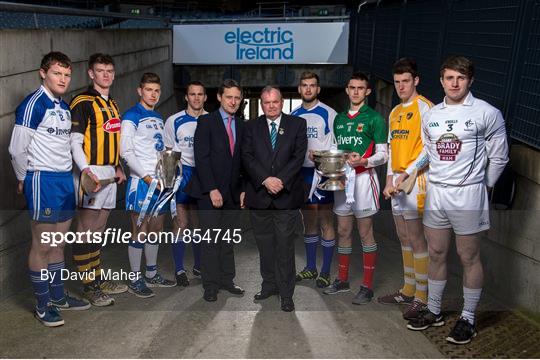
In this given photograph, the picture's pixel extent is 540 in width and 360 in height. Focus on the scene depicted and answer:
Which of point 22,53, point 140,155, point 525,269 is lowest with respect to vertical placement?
point 525,269

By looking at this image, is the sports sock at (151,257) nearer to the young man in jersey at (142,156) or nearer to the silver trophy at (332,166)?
the young man in jersey at (142,156)

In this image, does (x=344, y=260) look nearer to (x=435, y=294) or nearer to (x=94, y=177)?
(x=435, y=294)

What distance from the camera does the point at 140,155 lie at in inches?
Result: 192

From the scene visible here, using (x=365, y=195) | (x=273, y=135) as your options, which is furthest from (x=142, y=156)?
(x=365, y=195)

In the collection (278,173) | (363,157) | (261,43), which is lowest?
(278,173)

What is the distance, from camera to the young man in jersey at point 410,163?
440 cm

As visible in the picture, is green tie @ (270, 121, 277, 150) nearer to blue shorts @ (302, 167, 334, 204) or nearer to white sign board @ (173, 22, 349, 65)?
blue shorts @ (302, 167, 334, 204)

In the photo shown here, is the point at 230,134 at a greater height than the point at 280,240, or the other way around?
the point at 230,134

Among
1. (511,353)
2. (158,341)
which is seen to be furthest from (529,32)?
(158,341)

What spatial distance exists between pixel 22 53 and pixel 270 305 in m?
3.27

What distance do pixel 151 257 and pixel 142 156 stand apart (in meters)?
1.04

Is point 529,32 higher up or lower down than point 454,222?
higher up

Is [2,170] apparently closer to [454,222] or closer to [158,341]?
[158,341]

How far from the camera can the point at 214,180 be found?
478 centimetres
